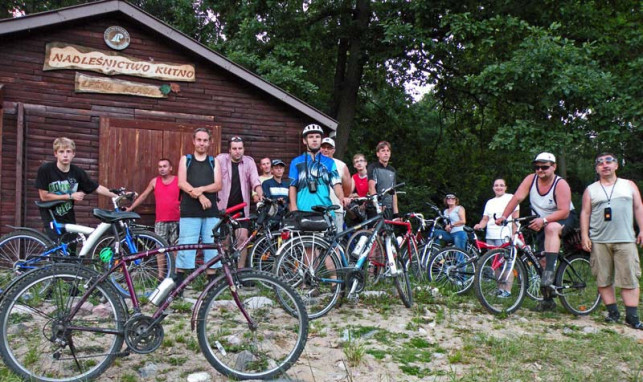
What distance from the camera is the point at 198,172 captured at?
235 inches

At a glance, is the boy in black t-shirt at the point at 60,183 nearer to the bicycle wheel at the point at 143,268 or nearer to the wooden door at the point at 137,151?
the bicycle wheel at the point at 143,268

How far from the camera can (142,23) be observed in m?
9.12

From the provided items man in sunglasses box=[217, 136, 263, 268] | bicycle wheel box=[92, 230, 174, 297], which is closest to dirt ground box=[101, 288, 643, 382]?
bicycle wheel box=[92, 230, 174, 297]

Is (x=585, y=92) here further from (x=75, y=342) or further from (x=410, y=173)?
(x=75, y=342)

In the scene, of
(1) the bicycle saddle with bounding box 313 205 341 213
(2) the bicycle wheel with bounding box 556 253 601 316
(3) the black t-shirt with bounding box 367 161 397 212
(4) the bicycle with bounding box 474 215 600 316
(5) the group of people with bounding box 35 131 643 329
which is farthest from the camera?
(3) the black t-shirt with bounding box 367 161 397 212

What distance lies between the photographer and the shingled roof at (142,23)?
8172 millimetres

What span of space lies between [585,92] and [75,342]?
10.6 m

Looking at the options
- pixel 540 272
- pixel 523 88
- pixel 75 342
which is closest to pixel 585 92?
pixel 523 88

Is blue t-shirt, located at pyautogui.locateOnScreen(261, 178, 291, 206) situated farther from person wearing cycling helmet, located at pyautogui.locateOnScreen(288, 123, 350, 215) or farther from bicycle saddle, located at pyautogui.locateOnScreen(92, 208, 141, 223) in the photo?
bicycle saddle, located at pyautogui.locateOnScreen(92, 208, 141, 223)

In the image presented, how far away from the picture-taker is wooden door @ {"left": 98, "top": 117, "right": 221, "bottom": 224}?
8.85 m

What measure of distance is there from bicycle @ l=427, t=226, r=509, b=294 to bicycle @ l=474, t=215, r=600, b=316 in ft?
3.51

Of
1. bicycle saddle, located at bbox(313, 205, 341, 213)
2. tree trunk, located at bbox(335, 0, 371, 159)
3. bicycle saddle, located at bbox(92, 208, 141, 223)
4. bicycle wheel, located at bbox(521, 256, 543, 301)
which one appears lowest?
bicycle wheel, located at bbox(521, 256, 543, 301)

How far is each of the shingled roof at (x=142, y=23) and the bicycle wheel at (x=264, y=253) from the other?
13.5 feet

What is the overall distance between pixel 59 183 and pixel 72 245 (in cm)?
74
